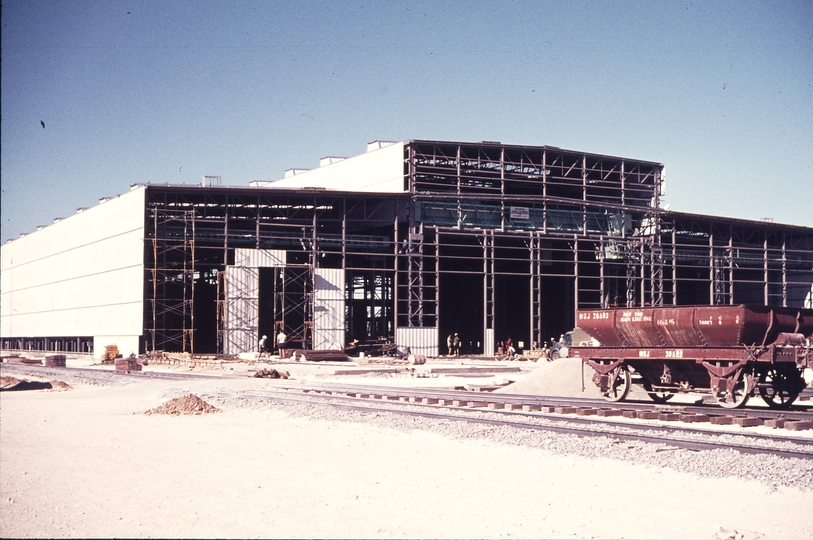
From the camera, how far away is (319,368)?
43.6 meters

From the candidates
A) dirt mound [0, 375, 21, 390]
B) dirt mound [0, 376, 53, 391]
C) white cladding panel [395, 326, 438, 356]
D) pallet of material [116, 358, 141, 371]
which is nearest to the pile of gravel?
dirt mound [0, 376, 53, 391]

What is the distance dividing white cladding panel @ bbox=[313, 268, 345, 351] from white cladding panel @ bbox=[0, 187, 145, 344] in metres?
12.0

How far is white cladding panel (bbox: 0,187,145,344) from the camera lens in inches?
2260

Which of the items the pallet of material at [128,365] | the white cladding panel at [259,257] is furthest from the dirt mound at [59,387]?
the white cladding panel at [259,257]

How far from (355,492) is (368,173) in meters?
55.4

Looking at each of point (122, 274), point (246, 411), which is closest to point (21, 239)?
point (122, 274)

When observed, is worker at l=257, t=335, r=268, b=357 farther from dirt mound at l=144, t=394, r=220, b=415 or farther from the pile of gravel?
the pile of gravel

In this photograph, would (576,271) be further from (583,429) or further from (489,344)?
(583,429)

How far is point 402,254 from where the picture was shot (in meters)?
59.2

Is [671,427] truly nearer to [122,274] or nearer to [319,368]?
[319,368]

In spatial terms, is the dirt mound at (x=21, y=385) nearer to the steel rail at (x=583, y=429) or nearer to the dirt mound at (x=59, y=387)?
the dirt mound at (x=59, y=387)

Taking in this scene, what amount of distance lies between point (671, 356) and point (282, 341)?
1352 inches

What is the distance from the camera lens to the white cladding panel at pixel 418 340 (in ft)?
190

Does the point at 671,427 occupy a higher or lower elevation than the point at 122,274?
lower
